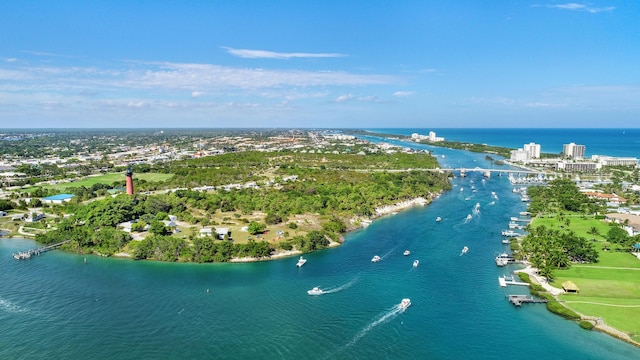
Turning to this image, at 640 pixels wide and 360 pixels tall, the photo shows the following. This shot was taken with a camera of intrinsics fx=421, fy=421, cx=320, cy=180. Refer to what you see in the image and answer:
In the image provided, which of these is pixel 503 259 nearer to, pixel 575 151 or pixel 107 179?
pixel 107 179

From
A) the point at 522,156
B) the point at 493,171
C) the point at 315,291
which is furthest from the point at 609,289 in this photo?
the point at 522,156

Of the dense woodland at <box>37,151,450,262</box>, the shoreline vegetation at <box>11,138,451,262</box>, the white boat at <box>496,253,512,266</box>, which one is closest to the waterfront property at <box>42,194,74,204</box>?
the shoreline vegetation at <box>11,138,451,262</box>

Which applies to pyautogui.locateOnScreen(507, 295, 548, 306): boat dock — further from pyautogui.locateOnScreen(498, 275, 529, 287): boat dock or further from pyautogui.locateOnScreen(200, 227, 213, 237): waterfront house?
pyautogui.locateOnScreen(200, 227, 213, 237): waterfront house

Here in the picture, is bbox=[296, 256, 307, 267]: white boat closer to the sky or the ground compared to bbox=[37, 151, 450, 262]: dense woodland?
closer to the ground

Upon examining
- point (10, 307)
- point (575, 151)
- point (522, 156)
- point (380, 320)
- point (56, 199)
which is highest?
point (575, 151)

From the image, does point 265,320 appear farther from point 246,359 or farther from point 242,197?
point 242,197
